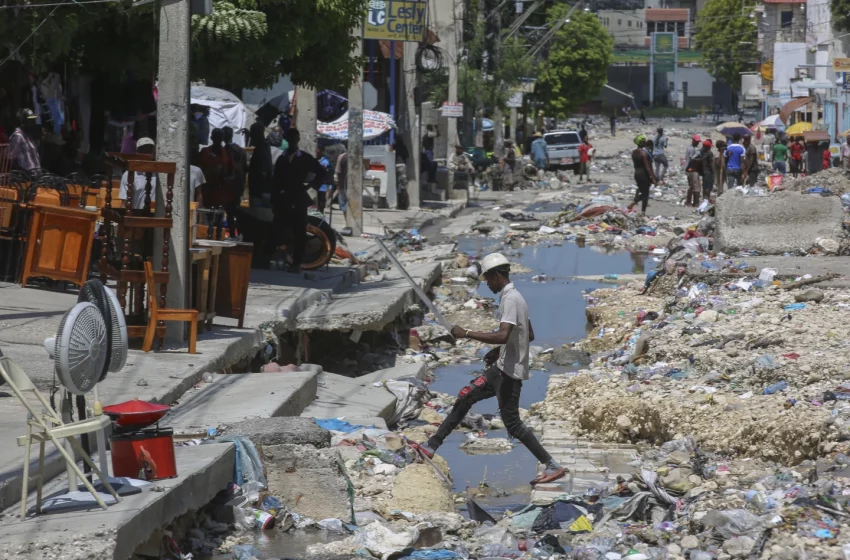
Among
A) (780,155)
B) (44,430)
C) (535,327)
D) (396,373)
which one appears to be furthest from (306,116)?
(780,155)

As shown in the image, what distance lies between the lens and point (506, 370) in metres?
7.88

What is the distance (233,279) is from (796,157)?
1213 inches

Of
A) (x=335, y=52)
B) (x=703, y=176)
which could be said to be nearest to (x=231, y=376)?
(x=335, y=52)

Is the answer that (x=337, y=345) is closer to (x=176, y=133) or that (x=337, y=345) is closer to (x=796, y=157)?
(x=176, y=133)

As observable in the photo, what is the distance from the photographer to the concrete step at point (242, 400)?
780 cm

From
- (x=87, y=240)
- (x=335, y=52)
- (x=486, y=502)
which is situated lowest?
(x=486, y=502)

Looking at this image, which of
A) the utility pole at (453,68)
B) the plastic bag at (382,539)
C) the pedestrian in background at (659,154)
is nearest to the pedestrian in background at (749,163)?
the pedestrian in background at (659,154)

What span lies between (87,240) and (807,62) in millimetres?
57178

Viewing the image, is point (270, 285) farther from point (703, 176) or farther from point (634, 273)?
point (703, 176)

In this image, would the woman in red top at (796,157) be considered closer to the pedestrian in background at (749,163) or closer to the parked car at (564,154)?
the parked car at (564,154)

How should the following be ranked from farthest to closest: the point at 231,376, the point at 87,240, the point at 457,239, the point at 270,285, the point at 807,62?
the point at 807,62, the point at 457,239, the point at 270,285, the point at 87,240, the point at 231,376

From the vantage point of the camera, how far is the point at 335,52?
14898 mm

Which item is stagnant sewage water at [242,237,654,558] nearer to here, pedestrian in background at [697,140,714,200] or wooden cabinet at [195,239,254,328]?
wooden cabinet at [195,239,254,328]

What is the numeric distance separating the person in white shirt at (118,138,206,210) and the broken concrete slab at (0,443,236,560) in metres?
4.20
